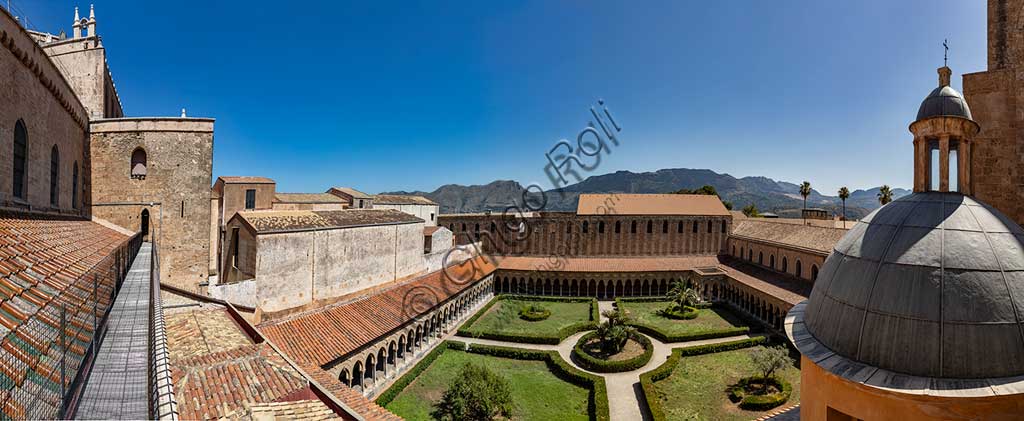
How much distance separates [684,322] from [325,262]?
2402 cm

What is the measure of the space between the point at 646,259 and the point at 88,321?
40554 millimetres

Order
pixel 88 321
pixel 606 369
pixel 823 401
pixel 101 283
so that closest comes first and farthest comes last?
1. pixel 88 321
2. pixel 101 283
3. pixel 823 401
4. pixel 606 369

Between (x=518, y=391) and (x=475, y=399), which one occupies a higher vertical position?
(x=475, y=399)

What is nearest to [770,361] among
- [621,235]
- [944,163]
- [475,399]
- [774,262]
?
[475,399]

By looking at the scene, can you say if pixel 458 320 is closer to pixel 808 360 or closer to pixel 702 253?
pixel 808 360

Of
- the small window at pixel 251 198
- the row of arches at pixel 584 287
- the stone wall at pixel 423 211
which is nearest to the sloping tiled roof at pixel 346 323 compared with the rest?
the row of arches at pixel 584 287

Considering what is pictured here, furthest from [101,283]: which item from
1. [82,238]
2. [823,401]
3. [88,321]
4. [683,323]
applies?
[683,323]

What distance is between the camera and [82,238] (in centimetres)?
887

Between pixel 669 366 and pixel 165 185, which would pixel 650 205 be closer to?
pixel 669 366

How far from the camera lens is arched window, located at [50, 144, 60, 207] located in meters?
11.3

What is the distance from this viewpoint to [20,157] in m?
9.35

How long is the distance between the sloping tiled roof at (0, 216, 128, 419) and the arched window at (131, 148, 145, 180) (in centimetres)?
1187

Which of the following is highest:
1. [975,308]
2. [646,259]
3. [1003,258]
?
[1003,258]

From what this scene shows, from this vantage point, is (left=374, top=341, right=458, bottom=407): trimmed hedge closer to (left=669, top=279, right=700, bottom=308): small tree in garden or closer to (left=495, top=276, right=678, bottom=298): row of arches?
(left=495, top=276, right=678, bottom=298): row of arches
